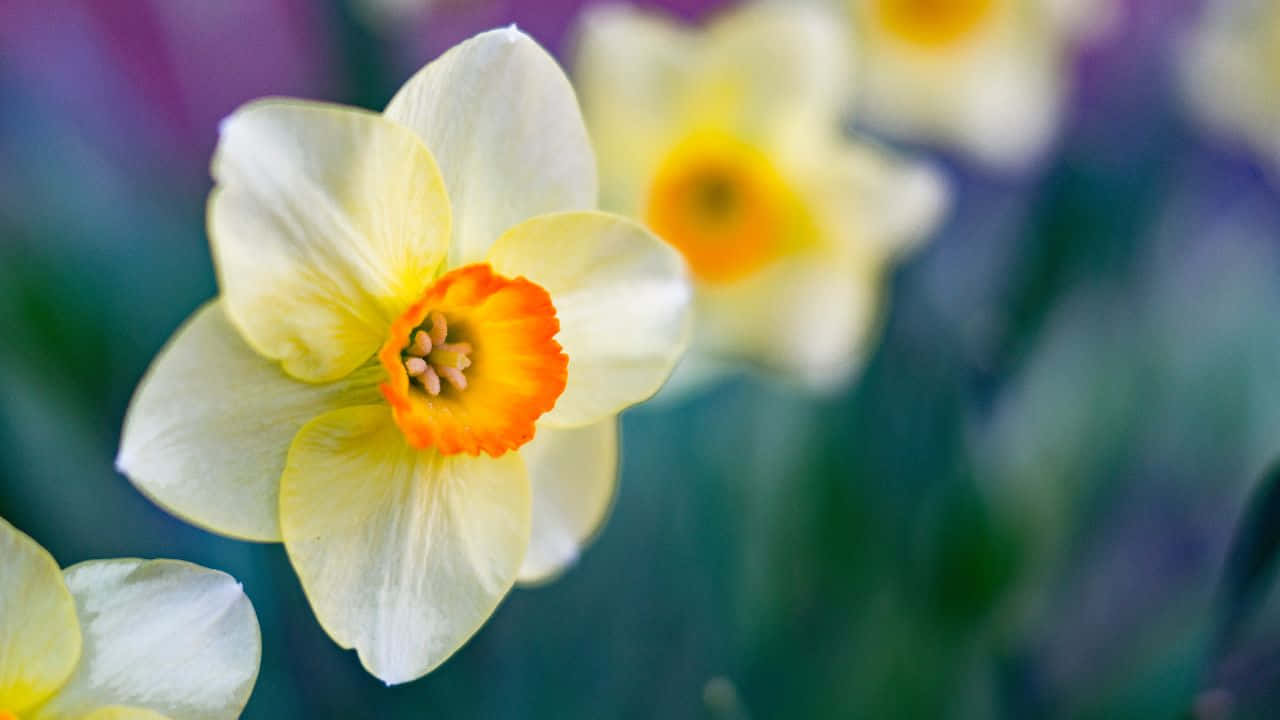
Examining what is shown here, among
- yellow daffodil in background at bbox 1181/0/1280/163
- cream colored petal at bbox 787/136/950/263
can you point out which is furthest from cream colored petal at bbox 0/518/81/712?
yellow daffodil in background at bbox 1181/0/1280/163

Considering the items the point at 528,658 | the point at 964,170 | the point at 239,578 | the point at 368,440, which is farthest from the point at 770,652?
the point at 964,170

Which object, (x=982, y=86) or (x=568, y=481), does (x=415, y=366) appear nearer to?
(x=568, y=481)

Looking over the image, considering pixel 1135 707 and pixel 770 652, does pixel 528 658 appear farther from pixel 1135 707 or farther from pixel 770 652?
pixel 1135 707

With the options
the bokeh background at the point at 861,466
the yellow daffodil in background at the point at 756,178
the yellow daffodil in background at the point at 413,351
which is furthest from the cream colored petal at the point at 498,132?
the yellow daffodil in background at the point at 756,178

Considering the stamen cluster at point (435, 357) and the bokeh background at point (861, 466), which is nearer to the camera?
the stamen cluster at point (435, 357)

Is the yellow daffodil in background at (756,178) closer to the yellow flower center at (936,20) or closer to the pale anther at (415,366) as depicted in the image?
the yellow flower center at (936,20)
